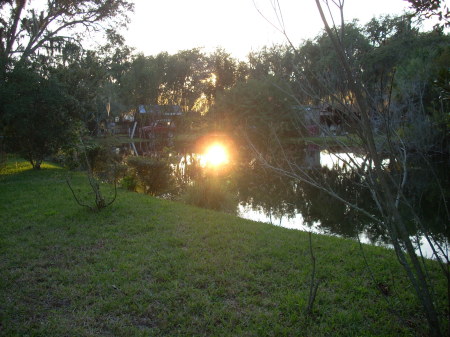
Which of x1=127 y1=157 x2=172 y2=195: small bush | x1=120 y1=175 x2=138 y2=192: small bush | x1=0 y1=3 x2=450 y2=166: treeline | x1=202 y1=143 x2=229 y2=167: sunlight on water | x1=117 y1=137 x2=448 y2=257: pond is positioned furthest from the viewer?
x1=202 y1=143 x2=229 y2=167: sunlight on water

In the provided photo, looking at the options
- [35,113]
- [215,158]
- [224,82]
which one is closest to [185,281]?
[35,113]

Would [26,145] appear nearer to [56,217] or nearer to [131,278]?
[56,217]

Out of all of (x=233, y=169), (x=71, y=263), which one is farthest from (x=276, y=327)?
(x=233, y=169)

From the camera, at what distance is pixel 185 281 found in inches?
160

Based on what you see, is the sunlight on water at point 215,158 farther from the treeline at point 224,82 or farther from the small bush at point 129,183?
the small bush at point 129,183

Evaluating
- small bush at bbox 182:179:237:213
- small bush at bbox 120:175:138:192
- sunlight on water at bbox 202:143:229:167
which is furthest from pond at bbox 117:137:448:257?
sunlight on water at bbox 202:143:229:167

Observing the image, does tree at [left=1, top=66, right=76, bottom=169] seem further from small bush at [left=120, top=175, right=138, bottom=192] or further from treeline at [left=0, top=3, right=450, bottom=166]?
small bush at [left=120, top=175, right=138, bottom=192]

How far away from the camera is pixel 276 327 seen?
10.3 feet

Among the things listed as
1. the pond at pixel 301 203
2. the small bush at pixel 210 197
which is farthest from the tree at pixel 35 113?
the small bush at pixel 210 197

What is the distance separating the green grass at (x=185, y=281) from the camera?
10.5ft

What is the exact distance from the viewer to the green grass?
320 cm

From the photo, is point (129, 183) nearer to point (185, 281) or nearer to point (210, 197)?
point (210, 197)

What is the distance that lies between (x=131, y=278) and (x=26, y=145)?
1114cm

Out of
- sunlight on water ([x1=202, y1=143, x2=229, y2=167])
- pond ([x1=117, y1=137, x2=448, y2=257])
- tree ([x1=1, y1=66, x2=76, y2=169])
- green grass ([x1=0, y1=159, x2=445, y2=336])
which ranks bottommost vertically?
green grass ([x1=0, y1=159, x2=445, y2=336])
